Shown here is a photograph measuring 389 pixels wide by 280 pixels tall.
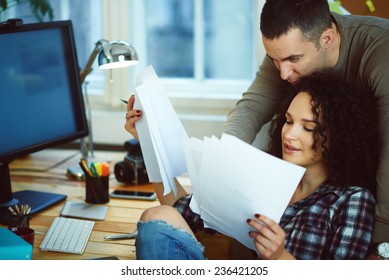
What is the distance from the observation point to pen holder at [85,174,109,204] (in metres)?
1.88

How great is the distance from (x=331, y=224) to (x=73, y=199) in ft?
2.76

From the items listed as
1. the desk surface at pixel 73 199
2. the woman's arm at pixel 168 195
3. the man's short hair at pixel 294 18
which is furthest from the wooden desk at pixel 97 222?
the man's short hair at pixel 294 18

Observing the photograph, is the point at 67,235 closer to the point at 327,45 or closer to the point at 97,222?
the point at 97,222

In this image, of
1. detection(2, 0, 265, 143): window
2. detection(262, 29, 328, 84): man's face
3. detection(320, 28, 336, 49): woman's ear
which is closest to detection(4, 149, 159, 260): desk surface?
detection(2, 0, 265, 143): window

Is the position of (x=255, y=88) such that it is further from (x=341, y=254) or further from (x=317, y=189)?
(x=341, y=254)

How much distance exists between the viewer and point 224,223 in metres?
1.41

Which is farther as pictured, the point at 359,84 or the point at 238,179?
the point at 359,84

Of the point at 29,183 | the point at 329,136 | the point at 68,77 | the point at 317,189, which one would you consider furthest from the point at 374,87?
the point at 29,183

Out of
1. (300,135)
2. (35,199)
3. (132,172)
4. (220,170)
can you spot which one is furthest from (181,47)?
(220,170)

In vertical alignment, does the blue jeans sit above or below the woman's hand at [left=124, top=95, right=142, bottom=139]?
below

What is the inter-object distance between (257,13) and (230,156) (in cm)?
137

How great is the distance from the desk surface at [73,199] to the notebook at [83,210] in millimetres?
21

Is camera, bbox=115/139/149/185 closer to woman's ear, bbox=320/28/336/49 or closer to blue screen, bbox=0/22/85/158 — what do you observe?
blue screen, bbox=0/22/85/158

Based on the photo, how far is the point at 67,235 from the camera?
1624 mm
